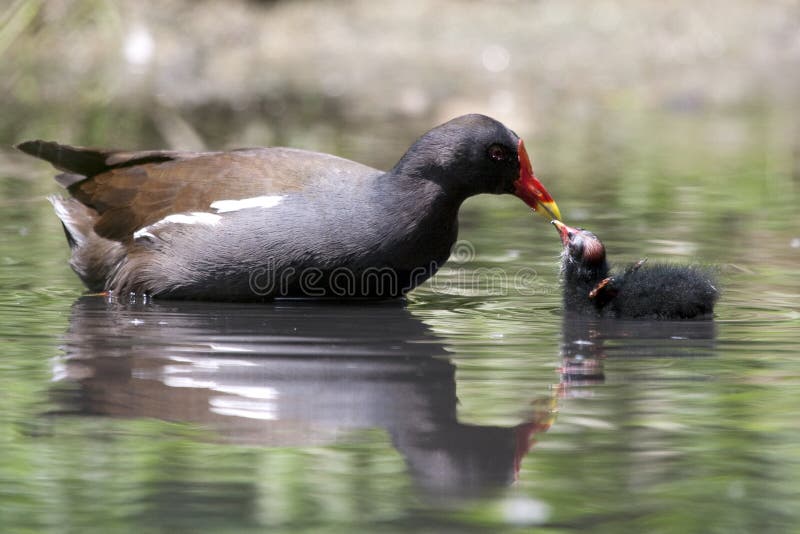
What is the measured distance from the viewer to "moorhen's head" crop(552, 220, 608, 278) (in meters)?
7.03

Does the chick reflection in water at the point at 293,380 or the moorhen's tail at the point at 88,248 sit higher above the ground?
the moorhen's tail at the point at 88,248

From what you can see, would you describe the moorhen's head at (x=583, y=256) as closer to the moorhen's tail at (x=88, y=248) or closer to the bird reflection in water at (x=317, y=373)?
the bird reflection in water at (x=317, y=373)

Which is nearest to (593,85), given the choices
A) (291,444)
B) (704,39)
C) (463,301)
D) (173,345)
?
(704,39)

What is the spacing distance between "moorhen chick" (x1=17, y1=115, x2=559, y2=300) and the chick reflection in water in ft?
0.55

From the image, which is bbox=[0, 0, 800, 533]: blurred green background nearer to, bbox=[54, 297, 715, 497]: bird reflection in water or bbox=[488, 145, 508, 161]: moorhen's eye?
bbox=[54, 297, 715, 497]: bird reflection in water

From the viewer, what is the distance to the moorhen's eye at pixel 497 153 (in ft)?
23.1

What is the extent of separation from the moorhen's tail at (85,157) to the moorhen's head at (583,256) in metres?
2.22

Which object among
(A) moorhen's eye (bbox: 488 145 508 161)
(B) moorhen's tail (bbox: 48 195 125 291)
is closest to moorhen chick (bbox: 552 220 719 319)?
(A) moorhen's eye (bbox: 488 145 508 161)

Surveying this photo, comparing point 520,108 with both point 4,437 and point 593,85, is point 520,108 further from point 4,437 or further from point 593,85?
point 4,437

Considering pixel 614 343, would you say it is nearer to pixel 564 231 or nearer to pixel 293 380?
pixel 564 231

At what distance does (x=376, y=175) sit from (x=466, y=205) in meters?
3.75

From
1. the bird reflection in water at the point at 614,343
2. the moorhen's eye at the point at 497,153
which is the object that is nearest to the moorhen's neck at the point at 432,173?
the moorhen's eye at the point at 497,153

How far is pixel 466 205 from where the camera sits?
35.8 ft

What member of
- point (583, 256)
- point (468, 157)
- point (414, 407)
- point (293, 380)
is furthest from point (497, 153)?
point (414, 407)
